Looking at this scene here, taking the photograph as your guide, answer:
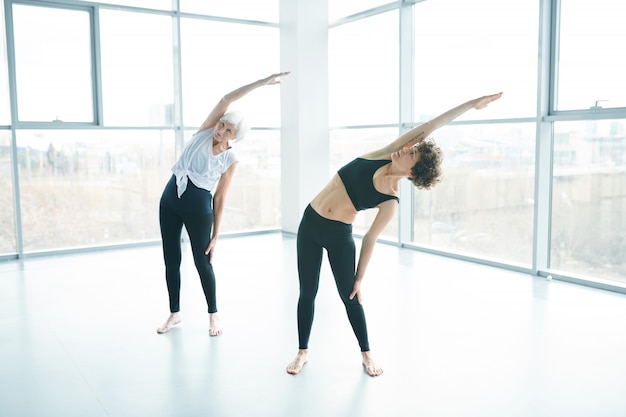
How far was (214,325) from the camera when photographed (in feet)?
10.7

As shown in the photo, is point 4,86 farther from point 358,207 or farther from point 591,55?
point 591,55

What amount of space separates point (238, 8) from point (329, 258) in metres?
4.43

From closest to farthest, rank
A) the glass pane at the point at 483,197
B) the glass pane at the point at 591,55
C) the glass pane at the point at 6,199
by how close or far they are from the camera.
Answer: the glass pane at the point at 591,55 → the glass pane at the point at 483,197 → the glass pane at the point at 6,199

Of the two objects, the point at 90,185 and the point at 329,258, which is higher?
the point at 90,185

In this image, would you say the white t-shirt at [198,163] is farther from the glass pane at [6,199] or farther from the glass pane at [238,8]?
the glass pane at [238,8]

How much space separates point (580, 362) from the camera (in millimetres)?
2805

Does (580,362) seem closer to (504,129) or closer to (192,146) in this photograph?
(192,146)

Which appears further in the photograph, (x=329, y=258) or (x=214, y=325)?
(x=214, y=325)

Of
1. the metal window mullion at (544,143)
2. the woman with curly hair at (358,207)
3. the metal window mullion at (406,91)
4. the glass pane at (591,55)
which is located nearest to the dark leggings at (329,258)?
the woman with curly hair at (358,207)

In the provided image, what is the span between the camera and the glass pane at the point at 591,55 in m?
4.05

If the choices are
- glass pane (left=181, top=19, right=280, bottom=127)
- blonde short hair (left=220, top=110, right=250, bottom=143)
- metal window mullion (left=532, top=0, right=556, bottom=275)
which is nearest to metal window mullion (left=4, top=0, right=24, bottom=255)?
glass pane (left=181, top=19, right=280, bottom=127)

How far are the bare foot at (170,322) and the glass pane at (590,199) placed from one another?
286 centimetres

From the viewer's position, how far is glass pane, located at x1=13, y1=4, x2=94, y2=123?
205 inches

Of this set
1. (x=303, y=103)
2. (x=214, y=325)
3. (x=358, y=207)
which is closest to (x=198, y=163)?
(x=214, y=325)
